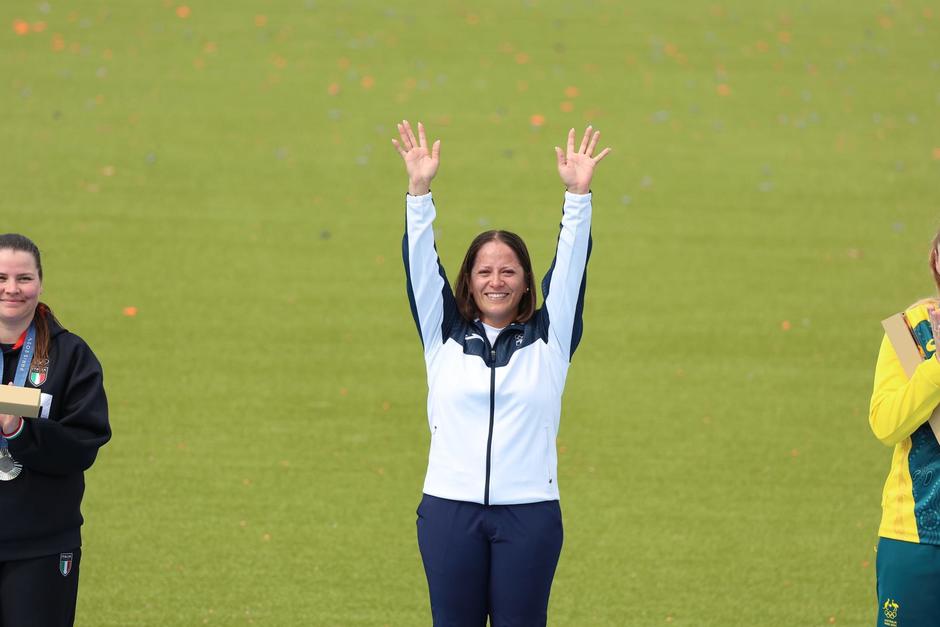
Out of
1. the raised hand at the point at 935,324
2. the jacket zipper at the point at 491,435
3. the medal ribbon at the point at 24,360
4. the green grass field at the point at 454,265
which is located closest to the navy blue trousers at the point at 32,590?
the medal ribbon at the point at 24,360

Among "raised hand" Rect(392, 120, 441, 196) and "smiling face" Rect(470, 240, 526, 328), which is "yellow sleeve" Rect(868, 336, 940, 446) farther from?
"raised hand" Rect(392, 120, 441, 196)

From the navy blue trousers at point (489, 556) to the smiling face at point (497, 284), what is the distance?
551mm

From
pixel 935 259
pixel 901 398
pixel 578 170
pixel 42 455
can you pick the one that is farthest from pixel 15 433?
pixel 935 259

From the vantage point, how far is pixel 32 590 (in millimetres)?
3586

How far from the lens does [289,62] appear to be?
12461mm

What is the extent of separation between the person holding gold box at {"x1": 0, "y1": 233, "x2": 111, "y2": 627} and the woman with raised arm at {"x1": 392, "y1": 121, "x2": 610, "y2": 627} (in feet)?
3.12

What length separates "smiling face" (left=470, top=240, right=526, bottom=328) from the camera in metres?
3.75

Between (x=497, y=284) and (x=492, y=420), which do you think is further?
(x=497, y=284)

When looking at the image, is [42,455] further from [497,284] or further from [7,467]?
[497,284]

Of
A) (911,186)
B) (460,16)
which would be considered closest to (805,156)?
(911,186)

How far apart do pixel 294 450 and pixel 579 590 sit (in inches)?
81.4

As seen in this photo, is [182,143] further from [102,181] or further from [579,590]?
[579,590]

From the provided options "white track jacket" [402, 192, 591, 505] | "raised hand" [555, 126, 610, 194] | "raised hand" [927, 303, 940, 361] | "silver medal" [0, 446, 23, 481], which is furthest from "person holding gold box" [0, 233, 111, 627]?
"raised hand" [927, 303, 940, 361]

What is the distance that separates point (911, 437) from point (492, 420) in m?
1.12
